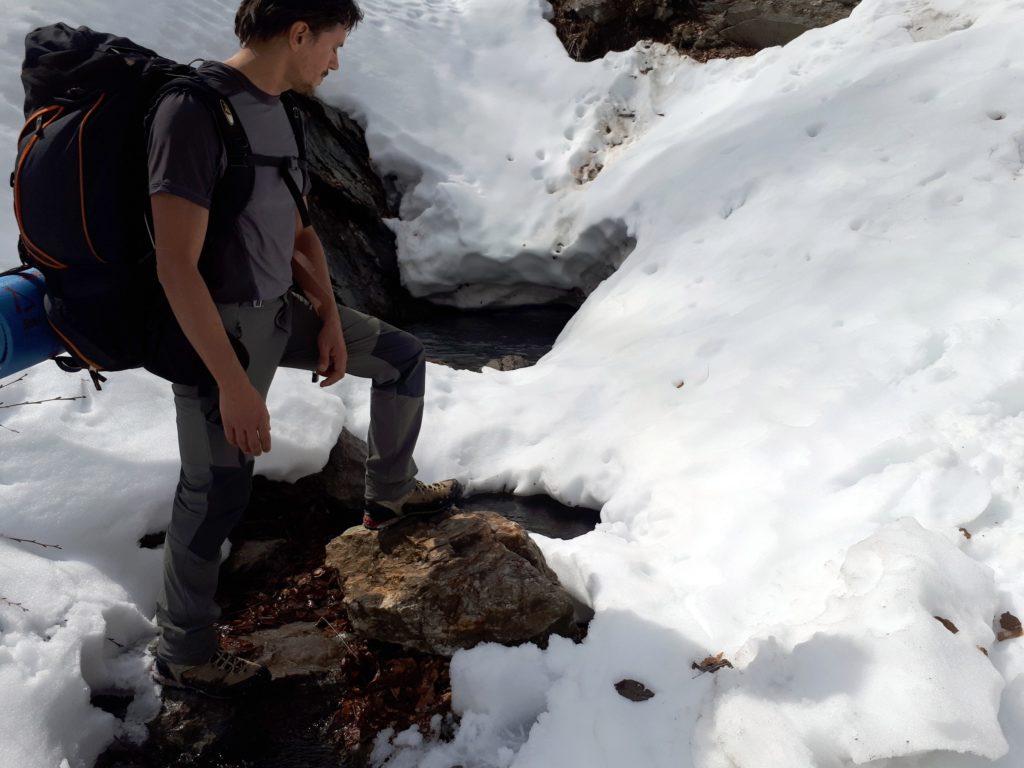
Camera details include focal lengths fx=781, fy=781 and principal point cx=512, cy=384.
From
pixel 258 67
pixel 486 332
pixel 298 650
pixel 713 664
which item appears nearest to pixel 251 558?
pixel 298 650

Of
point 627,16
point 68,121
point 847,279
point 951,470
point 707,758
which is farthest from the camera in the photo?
point 627,16

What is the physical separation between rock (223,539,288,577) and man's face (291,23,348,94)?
2.38 meters

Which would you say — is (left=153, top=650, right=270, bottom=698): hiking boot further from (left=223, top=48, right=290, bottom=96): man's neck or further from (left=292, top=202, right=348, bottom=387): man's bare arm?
(left=223, top=48, right=290, bottom=96): man's neck

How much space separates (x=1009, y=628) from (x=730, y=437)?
175 centimetres

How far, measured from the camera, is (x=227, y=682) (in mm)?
3102

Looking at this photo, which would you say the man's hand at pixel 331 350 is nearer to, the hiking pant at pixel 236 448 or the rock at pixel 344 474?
the hiking pant at pixel 236 448

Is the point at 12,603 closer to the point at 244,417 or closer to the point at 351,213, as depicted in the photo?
the point at 244,417

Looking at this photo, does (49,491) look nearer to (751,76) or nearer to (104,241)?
(104,241)

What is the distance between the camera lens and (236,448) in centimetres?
278

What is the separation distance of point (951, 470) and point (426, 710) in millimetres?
2433

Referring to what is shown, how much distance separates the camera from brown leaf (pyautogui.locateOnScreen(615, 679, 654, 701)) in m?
2.88

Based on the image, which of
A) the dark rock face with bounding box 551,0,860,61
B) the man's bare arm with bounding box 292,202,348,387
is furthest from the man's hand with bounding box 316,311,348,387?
the dark rock face with bounding box 551,0,860,61

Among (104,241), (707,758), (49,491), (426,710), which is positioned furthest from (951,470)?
(49,491)

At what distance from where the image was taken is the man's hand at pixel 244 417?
248cm
